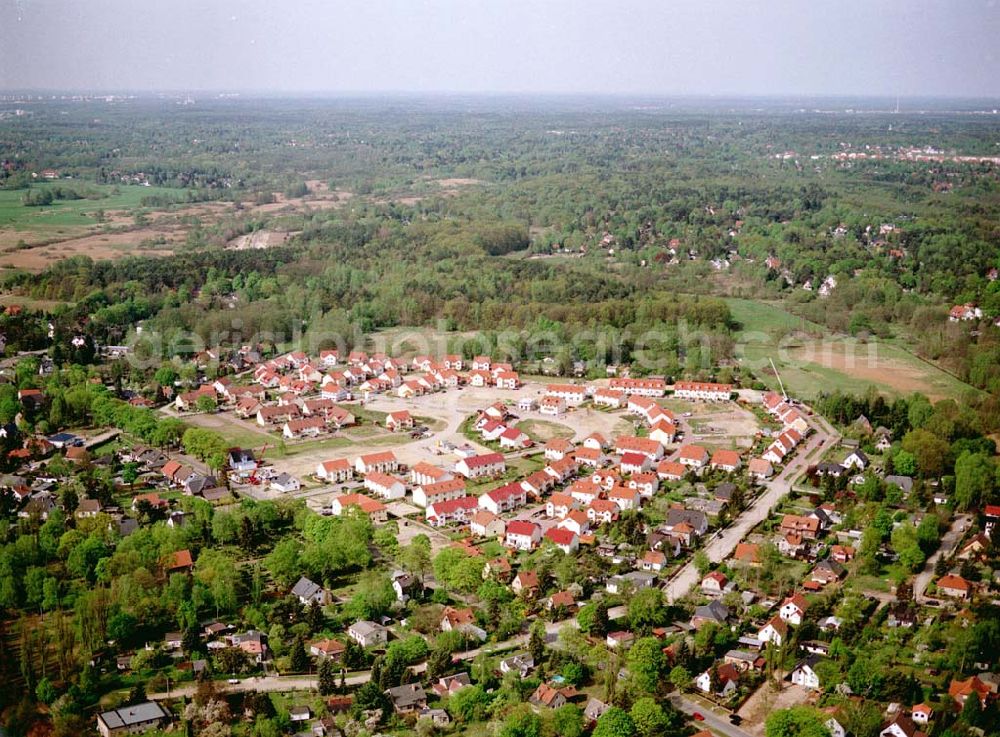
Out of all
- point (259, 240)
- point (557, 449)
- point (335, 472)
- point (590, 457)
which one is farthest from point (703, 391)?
point (259, 240)

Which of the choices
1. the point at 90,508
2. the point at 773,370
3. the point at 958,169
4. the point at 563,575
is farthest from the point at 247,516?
the point at 958,169

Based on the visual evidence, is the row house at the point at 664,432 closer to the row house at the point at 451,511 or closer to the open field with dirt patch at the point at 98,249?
the row house at the point at 451,511

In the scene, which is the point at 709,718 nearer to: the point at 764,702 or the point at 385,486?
the point at 764,702

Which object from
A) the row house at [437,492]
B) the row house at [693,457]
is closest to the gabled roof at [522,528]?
the row house at [437,492]

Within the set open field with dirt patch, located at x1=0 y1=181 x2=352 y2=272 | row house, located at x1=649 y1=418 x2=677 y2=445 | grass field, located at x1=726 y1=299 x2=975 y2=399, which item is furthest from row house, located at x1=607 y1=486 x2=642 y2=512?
open field with dirt patch, located at x1=0 y1=181 x2=352 y2=272

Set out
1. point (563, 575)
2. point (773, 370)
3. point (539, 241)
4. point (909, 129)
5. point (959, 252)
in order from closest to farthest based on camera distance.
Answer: point (563, 575), point (773, 370), point (959, 252), point (539, 241), point (909, 129)

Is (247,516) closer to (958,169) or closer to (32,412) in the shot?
(32,412)
